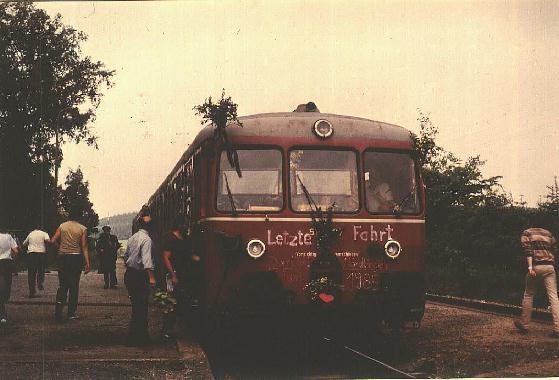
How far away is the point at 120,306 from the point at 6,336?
15.2ft

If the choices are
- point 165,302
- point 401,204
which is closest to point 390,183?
point 401,204

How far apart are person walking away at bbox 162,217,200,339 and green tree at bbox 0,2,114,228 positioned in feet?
66.5

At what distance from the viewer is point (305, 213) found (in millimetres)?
9898

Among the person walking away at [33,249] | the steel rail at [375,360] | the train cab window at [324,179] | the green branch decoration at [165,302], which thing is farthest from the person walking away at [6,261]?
the train cab window at [324,179]

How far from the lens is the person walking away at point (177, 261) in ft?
35.1

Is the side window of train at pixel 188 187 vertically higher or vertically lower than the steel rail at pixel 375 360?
higher

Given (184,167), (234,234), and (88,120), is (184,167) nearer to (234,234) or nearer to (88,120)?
(234,234)

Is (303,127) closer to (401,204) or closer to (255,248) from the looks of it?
(401,204)

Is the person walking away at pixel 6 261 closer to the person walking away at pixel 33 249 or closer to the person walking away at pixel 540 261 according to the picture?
the person walking away at pixel 33 249

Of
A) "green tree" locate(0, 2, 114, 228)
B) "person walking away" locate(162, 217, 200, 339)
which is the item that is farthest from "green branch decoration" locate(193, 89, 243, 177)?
"green tree" locate(0, 2, 114, 228)

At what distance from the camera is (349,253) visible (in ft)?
32.6

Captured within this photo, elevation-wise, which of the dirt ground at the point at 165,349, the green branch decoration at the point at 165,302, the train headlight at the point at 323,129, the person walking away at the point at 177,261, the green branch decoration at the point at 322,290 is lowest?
the dirt ground at the point at 165,349

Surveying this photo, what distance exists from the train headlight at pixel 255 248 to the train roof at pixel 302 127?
1.28 metres

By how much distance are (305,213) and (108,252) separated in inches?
491
